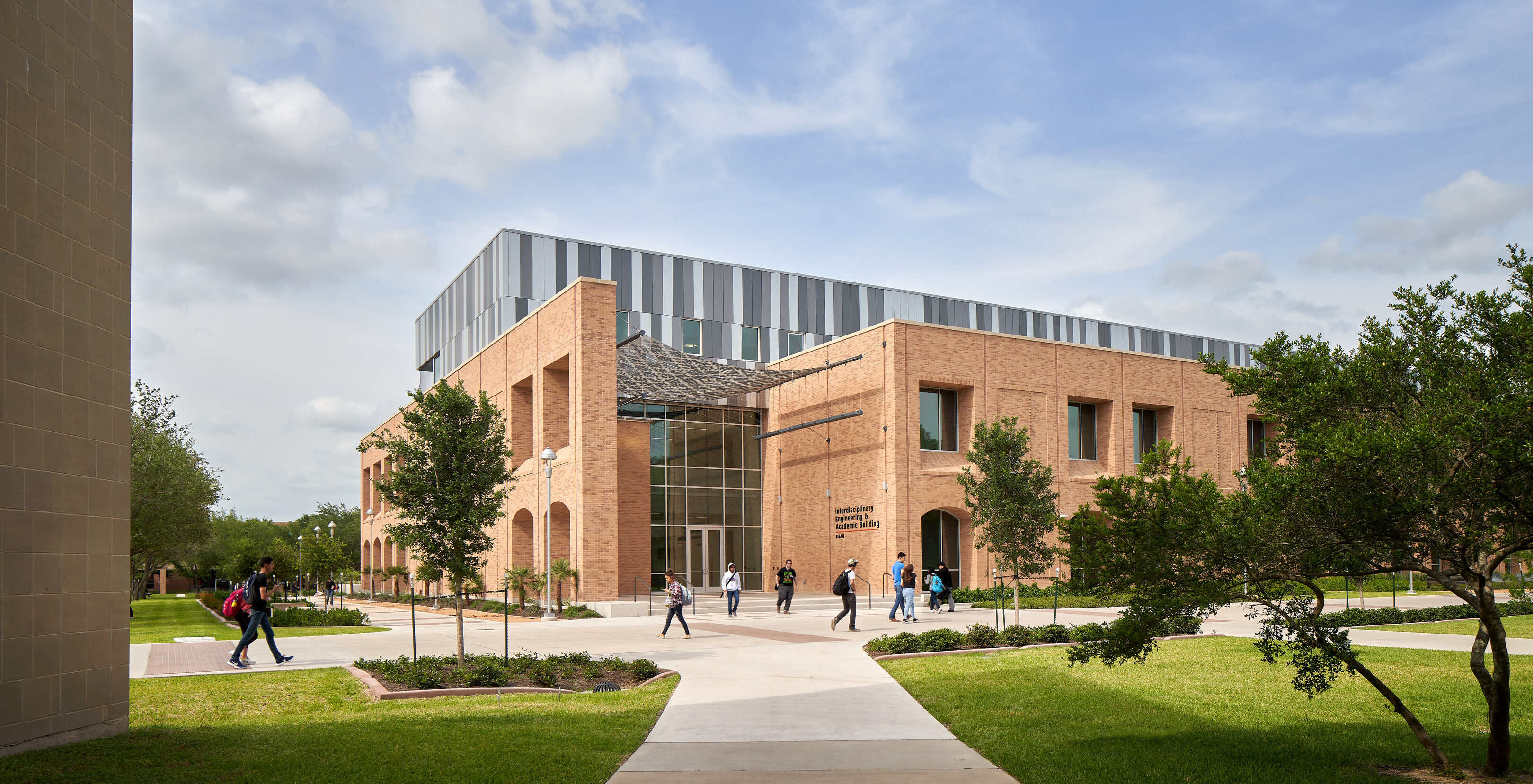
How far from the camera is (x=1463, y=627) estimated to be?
2119cm

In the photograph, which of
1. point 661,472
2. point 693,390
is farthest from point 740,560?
point 693,390

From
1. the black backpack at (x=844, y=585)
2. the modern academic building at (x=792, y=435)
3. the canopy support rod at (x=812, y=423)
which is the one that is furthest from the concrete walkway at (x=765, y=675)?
the canopy support rod at (x=812, y=423)

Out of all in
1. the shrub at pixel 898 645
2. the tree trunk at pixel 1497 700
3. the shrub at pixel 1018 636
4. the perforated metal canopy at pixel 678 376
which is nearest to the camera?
the tree trunk at pixel 1497 700

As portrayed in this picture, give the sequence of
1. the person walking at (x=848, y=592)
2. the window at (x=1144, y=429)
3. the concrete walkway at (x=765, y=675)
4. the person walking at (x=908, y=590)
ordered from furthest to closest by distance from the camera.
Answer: the window at (x=1144, y=429), the person walking at (x=908, y=590), the person walking at (x=848, y=592), the concrete walkway at (x=765, y=675)

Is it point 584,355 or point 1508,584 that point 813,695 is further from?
point 584,355

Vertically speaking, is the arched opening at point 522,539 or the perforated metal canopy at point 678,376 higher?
the perforated metal canopy at point 678,376

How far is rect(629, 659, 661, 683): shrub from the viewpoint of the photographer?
46.2 feet

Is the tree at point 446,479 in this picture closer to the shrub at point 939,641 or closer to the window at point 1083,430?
the shrub at point 939,641

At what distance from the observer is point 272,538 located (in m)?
105


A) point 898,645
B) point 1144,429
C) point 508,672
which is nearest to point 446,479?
point 508,672

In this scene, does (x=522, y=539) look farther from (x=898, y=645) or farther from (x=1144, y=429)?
(x=1144, y=429)

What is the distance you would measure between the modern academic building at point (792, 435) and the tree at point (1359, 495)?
23221 mm

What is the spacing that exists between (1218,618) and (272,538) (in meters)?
100

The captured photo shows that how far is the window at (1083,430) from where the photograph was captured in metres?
40.4
